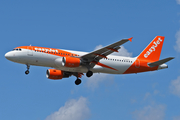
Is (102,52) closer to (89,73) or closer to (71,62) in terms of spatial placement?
(89,73)

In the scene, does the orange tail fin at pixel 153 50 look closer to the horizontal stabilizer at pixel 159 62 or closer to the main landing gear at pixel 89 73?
the horizontal stabilizer at pixel 159 62

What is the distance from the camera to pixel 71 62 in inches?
1847

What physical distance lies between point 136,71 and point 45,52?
15.0 meters

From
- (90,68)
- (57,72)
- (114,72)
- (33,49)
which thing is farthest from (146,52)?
(33,49)

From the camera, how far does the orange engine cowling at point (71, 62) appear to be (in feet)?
153

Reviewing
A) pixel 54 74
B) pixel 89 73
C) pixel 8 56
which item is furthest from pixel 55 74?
pixel 8 56

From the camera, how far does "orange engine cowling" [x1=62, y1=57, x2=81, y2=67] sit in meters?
46.7

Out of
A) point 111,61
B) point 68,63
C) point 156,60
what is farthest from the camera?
point 156,60

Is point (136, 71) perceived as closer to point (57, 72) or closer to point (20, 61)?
point (57, 72)

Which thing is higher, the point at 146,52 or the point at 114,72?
the point at 146,52

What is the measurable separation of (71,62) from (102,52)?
4.59 metres

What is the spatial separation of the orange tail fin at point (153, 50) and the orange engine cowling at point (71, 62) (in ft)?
39.7

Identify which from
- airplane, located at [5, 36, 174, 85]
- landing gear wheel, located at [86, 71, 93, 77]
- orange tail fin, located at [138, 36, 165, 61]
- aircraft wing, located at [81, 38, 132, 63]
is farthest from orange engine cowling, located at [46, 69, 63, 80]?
orange tail fin, located at [138, 36, 165, 61]

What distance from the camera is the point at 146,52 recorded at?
55625 millimetres
